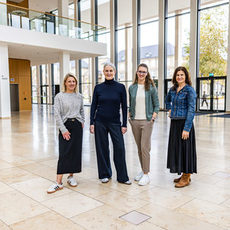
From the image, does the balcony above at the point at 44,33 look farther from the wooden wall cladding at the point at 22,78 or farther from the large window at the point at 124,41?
the wooden wall cladding at the point at 22,78

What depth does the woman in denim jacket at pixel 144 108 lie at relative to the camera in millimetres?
3918

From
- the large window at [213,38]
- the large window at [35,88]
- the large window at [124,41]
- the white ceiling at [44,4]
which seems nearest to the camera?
the large window at [213,38]

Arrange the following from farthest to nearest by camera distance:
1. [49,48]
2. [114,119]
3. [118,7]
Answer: [118,7] → [49,48] → [114,119]

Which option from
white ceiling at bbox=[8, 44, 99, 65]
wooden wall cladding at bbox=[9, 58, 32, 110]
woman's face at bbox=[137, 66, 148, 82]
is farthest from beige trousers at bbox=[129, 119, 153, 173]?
wooden wall cladding at bbox=[9, 58, 32, 110]

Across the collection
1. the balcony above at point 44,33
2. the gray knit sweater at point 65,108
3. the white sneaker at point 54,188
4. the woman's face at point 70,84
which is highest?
the balcony above at point 44,33

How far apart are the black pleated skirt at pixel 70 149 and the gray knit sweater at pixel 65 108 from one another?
0.08m

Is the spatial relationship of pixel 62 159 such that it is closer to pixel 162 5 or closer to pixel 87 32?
pixel 87 32

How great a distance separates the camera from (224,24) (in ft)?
55.7

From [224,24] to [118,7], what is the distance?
29.1ft

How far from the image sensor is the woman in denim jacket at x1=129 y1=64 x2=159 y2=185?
392cm

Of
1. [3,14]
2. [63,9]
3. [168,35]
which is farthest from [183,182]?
[63,9]

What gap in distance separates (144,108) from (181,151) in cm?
79

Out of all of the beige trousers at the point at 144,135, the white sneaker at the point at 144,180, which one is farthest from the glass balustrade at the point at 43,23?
the white sneaker at the point at 144,180

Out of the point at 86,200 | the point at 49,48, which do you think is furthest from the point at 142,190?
the point at 49,48
